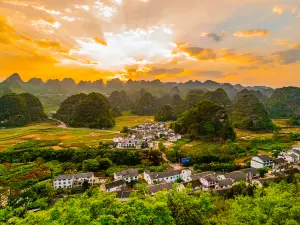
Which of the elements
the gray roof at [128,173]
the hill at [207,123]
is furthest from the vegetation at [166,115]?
the gray roof at [128,173]

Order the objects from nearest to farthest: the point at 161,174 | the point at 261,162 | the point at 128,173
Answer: the point at 161,174 → the point at 128,173 → the point at 261,162

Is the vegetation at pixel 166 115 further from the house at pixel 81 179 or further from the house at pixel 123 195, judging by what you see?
the house at pixel 123 195

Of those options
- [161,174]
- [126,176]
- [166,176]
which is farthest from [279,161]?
[126,176]

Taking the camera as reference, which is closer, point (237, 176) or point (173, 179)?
point (237, 176)

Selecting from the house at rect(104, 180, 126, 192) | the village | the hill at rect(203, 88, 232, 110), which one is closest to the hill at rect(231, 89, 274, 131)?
the hill at rect(203, 88, 232, 110)

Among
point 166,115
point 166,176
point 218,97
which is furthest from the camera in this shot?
point 218,97

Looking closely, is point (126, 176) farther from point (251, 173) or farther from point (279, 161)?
point (279, 161)
